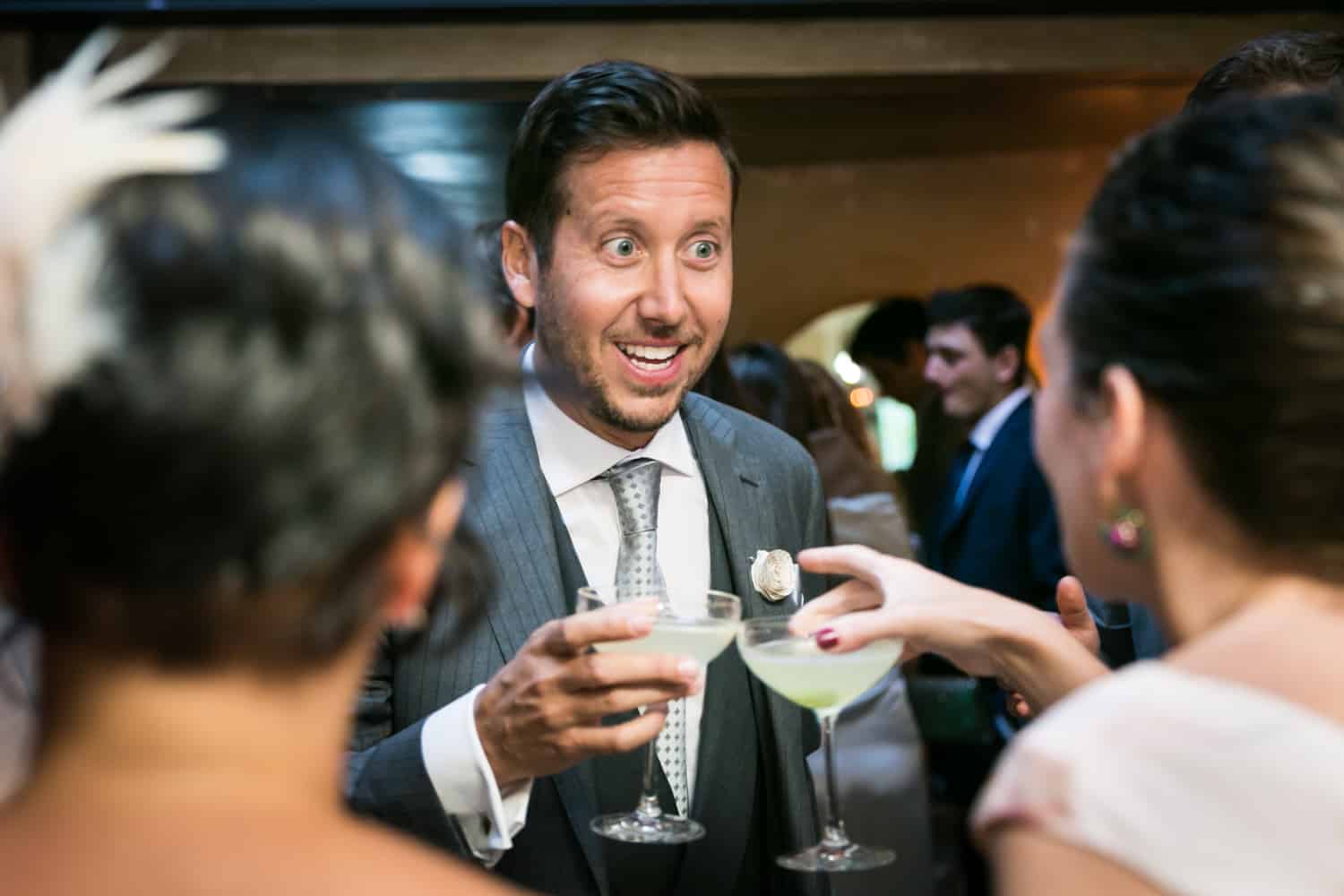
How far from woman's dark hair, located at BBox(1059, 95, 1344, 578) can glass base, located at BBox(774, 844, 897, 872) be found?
0.95 m

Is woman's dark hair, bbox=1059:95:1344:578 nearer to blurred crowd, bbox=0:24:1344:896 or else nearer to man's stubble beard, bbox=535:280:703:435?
blurred crowd, bbox=0:24:1344:896

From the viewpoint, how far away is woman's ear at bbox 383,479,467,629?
3.60 feet

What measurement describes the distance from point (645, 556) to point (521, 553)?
0.70 ft

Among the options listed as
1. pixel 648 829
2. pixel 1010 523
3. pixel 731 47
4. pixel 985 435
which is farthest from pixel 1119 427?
pixel 731 47

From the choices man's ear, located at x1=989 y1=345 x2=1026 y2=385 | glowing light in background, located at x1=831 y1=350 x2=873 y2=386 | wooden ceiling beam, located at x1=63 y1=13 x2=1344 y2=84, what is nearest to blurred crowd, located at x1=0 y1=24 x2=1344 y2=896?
man's ear, located at x1=989 y1=345 x2=1026 y2=385

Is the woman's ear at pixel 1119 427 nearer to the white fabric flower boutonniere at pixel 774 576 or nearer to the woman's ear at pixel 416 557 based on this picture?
the woman's ear at pixel 416 557

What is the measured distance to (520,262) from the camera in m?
2.71

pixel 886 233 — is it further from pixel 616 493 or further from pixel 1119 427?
pixel 1119 427

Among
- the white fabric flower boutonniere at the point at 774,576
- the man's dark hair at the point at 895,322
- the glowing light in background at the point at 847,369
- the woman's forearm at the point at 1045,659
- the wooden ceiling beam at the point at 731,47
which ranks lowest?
the glowing light in background at the point at 847,369

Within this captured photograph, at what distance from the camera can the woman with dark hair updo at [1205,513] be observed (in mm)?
1155

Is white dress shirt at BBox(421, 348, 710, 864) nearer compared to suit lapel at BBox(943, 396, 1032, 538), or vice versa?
white dress shirt at BBox(421, 348, 710, 864)

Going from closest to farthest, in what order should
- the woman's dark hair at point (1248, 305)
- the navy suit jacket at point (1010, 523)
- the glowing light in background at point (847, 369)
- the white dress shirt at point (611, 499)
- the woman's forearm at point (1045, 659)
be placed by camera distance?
the woman's dark hair at point (1248, 305) < the woman's forearm at point (1045, 659) < the white dress shirt at point (611, 499) < the navy suit jacket at point (1010, 523) < the glowing light in background at point (847, 369)

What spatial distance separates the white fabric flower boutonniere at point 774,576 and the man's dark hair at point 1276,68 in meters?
0.95

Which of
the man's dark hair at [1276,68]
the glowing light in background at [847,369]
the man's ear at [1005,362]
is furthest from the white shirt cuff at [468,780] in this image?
the glowing light in background at [847,369]
